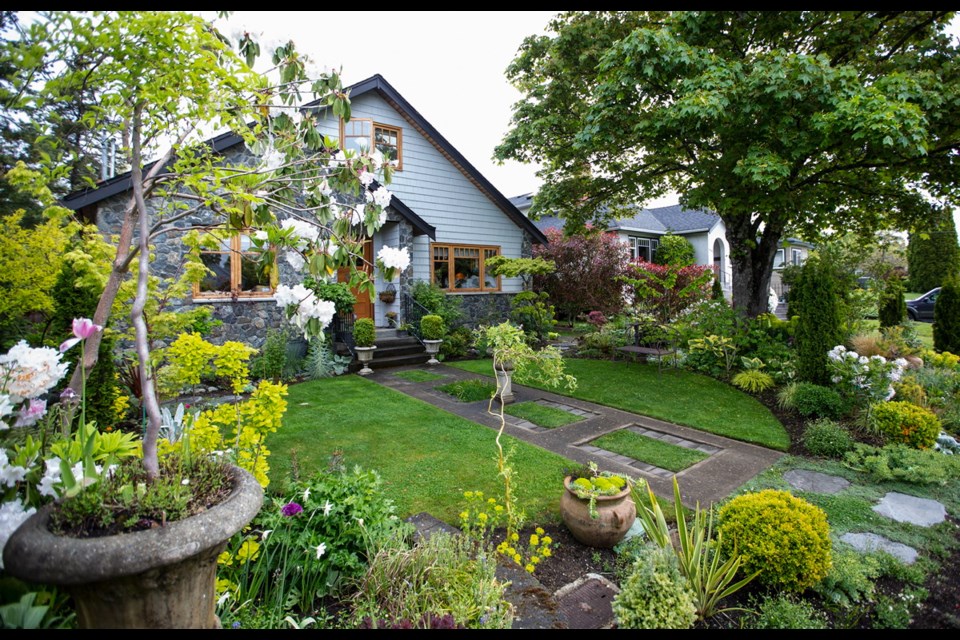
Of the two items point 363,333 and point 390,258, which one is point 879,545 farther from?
point 363,333

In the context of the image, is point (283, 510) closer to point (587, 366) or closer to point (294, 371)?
point (294, 371)

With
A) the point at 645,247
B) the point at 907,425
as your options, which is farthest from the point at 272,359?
the point at 645,247

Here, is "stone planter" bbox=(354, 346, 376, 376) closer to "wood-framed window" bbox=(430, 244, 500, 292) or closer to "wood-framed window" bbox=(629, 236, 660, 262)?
"wood-framed window" bbox=(430, 244, 500, 292)

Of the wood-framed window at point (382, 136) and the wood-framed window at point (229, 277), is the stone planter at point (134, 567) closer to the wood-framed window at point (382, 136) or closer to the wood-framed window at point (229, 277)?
the wood-framed window at point (229, 277)

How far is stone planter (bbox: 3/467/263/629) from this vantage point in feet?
4.58

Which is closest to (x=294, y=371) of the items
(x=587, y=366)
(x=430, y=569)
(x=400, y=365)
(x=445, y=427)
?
(x=400, y=365)

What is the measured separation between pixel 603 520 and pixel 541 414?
11.9 feet

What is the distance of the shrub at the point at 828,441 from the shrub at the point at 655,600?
3.75 meters

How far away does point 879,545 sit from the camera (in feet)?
10.9

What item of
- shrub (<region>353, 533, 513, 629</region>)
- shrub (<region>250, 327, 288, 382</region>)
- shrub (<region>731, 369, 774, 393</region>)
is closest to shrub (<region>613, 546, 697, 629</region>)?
shrub (<region>353, 533, 513, 629</region>)

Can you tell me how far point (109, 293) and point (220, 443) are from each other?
1159 mm

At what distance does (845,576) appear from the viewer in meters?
2.80

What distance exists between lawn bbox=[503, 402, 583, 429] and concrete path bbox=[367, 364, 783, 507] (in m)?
0.13

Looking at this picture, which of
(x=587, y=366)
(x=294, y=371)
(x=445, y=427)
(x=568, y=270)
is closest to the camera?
(x=445, y=427)
